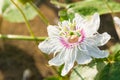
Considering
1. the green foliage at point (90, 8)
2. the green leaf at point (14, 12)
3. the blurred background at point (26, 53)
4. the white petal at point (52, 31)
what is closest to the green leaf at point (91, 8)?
the green foliage at point (90, 8)

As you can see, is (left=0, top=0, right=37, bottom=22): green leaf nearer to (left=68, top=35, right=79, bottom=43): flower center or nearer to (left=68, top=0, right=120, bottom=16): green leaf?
(left=68, top=0, right=120, bottom=16): green leaf

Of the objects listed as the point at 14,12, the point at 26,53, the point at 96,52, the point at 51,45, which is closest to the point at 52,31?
the point at 51,45

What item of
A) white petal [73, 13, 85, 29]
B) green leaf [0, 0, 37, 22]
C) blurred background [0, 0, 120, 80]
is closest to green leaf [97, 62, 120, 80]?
white petal [73, 13, 85, 29]

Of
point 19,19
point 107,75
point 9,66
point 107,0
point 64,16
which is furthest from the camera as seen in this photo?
point 9,66

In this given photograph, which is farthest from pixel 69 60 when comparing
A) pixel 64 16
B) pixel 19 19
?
pixel 19 19

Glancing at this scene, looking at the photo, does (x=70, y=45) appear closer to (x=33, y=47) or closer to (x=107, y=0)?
(x=107, y=0)

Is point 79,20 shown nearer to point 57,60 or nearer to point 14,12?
point 57,60
